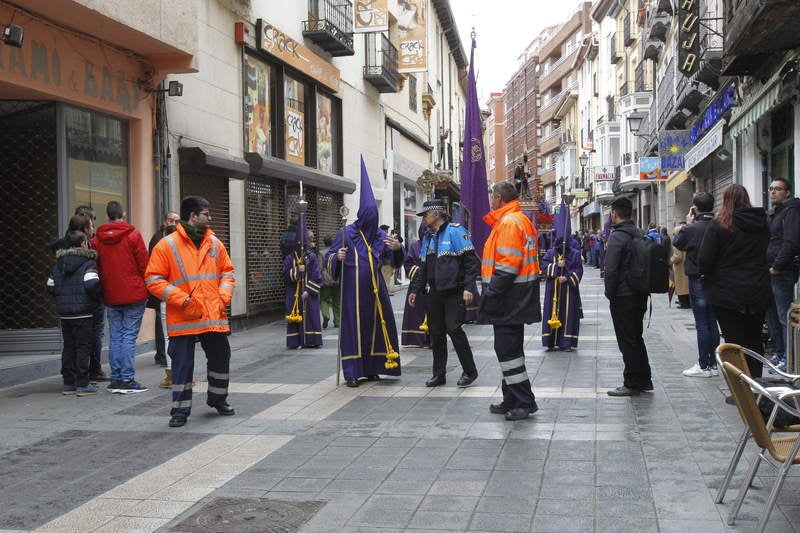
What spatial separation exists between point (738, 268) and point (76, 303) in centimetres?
613

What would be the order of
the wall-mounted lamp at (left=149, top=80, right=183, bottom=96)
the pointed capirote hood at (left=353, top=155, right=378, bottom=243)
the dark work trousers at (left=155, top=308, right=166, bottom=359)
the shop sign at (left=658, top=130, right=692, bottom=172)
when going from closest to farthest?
1. the pointed capirote hood at (left=353, top=155, right=378, bottom=243)
2. the dark work trousers at (left=155, top=308, right=166, bottom=359)
3. the wall-mounted lamp at (left=149, top=80, right=183, bottom=96)
4. the shop sign at (left=658, top=130, right=692, bottom=172)

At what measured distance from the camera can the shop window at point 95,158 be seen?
1065 centimetres

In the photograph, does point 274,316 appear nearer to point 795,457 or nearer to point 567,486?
point 567,486

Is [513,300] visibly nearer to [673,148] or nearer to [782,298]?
[782,298]

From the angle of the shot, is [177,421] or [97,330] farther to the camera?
[97,330]

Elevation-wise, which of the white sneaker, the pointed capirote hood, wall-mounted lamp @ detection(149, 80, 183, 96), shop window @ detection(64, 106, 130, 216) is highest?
wall-mounted lamp @ detection(149, 80, 183, 96)

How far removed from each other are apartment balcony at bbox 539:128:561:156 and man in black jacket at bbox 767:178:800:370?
236ft

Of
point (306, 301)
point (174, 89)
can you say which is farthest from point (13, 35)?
point (306, 301)

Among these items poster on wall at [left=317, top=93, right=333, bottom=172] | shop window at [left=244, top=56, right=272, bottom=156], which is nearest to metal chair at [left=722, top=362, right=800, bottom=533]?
shop window at [left=244, top=56, right=272, bottom=156]

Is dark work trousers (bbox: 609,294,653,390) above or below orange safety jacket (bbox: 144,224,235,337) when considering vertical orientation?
below

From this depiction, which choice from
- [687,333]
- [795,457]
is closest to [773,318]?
[687,333]

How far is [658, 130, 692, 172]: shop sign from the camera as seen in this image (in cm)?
2288

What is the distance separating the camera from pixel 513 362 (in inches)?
273

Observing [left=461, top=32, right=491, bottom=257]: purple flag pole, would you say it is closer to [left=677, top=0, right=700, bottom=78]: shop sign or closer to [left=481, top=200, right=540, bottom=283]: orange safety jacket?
[left=481, top=200, right=540, bottom=283]: orange safety jacket
